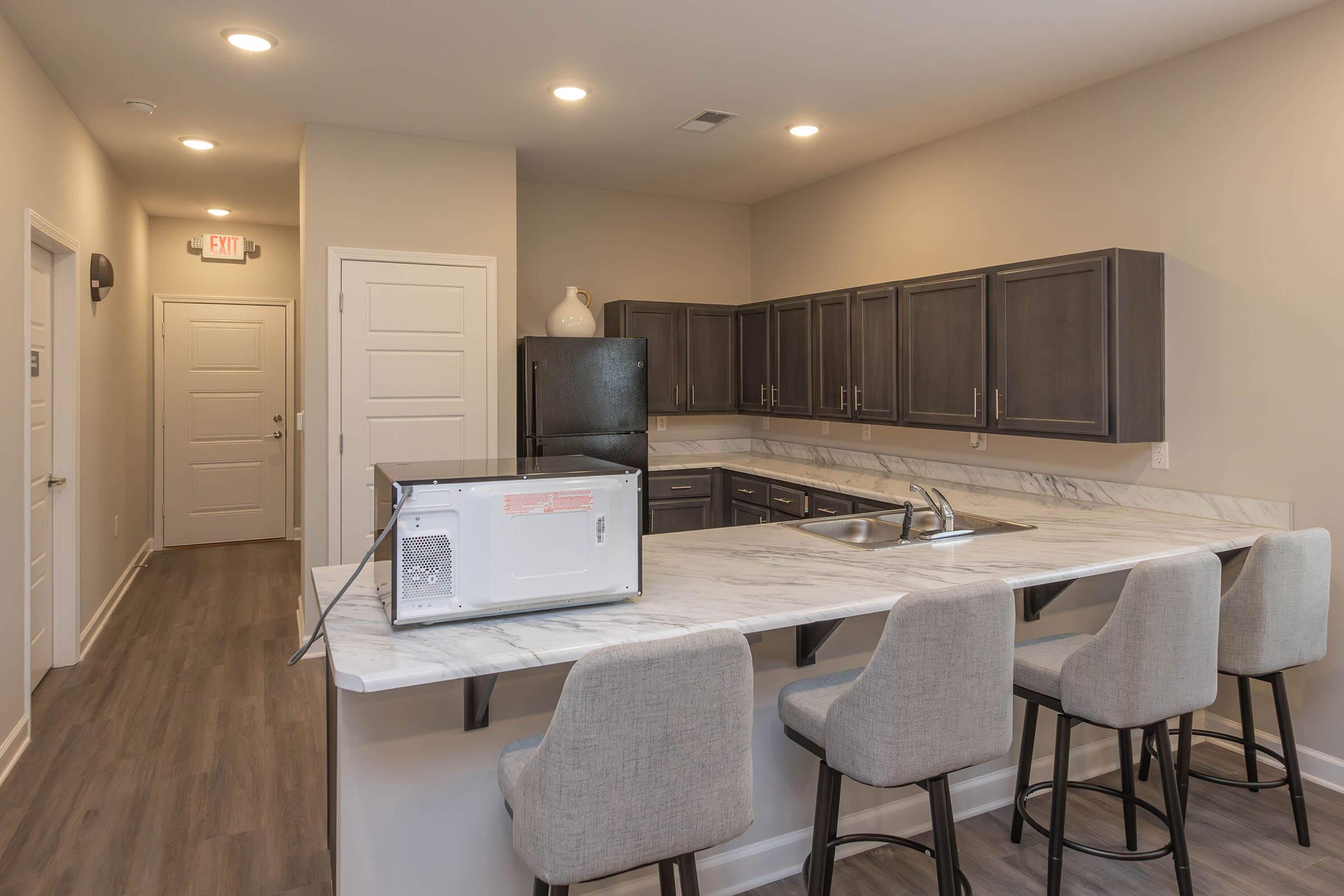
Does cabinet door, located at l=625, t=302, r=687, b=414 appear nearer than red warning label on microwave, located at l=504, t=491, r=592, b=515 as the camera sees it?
No

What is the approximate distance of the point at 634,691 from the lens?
139 centimetres

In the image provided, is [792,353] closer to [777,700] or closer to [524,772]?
[777,700]

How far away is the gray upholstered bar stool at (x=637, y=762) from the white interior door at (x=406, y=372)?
10.4ft

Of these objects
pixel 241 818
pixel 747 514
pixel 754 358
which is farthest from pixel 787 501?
pixel 241 818

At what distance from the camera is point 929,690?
1.74 meters

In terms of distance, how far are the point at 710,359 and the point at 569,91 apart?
216 cm

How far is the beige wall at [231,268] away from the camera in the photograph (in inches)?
267

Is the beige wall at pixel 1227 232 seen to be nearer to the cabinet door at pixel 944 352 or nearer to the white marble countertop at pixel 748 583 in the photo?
the white marble countertop at pixel 748 583

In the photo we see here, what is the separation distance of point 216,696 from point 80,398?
5.52 feet

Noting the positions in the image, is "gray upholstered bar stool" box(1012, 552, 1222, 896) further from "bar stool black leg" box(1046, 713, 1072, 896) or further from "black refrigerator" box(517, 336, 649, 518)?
"black refrigerator" box(517, 336, 649, 518)

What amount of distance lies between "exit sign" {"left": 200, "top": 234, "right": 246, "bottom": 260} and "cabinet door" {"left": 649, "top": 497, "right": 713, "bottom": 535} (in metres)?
4.38

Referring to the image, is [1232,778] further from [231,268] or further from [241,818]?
[231,268]

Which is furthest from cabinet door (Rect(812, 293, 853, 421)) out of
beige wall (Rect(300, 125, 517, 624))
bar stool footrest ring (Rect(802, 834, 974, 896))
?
bar stool footrest ring (Rect(802, 834, 974, 896))

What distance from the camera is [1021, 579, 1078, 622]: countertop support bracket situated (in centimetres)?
270
